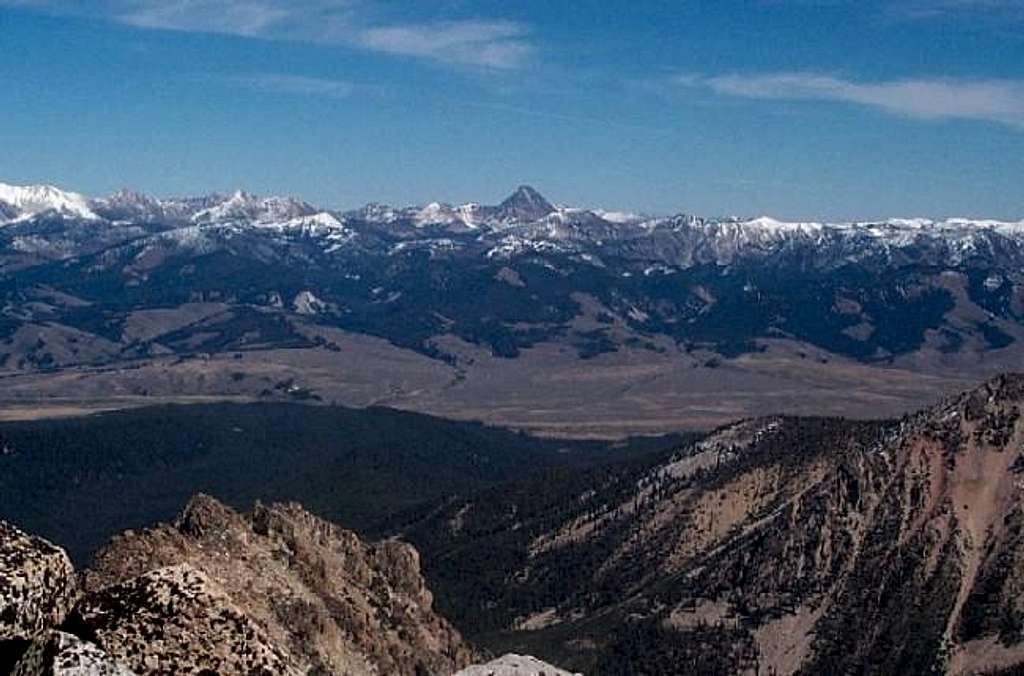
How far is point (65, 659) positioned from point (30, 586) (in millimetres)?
1352

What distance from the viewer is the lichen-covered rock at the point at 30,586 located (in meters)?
14.6

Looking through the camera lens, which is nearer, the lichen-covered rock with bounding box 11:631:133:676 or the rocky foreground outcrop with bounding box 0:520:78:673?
the lichen-covered rock with bounding box 11:631:133:676

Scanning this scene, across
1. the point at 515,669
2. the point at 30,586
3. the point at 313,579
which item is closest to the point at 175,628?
the point at 30,586

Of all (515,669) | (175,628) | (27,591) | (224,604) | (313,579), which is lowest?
(313,579)

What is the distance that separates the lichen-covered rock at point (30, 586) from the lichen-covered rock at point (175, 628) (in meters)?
0.31

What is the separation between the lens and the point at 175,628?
15.0m

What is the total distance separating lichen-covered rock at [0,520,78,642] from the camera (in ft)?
48.0

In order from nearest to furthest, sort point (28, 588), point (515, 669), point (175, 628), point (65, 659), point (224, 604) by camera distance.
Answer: point (65, 659) < point (28, 588) < point (175, 628) < point (224, 604) < point (515, 669)

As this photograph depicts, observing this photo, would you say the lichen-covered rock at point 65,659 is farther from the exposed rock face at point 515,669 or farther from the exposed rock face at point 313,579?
the exposed rock face at point 313,579

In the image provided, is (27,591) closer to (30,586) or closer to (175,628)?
(30,586)

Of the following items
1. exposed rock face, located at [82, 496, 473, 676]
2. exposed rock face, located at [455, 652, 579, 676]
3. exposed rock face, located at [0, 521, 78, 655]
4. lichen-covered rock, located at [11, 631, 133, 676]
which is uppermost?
exposed rock face, located at [0, 521, 78, 655]

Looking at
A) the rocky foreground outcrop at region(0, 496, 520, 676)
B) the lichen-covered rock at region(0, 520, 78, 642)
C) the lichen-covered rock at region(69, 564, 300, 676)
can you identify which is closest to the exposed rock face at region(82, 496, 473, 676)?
the rocky foreground outcrop at region(0, 496, 520, 676)

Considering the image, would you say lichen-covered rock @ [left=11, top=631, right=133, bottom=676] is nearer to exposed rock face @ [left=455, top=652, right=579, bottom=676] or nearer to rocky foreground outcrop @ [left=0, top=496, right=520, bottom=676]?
rocky foreground outcrop @ [left=0, top=496, right=520, bottom=676]

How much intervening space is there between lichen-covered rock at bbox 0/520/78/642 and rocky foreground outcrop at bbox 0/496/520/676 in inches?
0.6
